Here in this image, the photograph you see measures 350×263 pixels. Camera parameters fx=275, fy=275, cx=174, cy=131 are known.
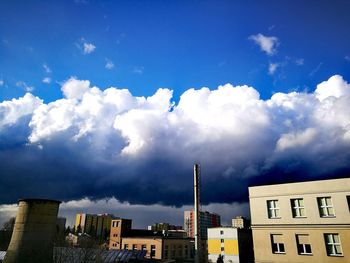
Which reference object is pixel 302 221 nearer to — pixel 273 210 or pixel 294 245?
pixel 294 245

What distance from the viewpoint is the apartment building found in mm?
51500

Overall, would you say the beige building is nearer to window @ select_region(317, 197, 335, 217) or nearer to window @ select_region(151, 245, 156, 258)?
window @ select_region(317, 197, 335, 217)

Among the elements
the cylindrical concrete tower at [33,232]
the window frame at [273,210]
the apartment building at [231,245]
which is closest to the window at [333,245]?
the window frame at [273,210]

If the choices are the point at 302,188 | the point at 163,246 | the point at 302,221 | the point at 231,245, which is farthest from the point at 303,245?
the point at 163,246

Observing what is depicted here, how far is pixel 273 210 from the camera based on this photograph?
3012cm

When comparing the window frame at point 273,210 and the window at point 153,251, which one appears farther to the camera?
the window at point 153,251

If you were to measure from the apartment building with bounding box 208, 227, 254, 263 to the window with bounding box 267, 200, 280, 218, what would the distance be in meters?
24.4

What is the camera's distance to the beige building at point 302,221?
25.8 metres

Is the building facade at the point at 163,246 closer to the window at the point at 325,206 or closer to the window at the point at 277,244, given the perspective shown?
the window at the point at 277,244

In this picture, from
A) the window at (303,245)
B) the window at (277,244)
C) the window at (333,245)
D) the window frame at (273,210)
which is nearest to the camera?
the window at (333,245)

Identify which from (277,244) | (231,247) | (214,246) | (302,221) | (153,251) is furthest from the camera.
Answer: (153,251)

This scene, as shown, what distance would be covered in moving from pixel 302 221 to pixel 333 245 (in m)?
3.23

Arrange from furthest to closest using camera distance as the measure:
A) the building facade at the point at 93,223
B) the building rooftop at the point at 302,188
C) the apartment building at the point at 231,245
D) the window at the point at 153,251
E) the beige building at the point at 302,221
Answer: the building facade at the point at 93,223
the window at the point at 153,251
the apartment building at the point at 231,245
the building rooftop at the point at 302,188
the beige building at the point at 302,221

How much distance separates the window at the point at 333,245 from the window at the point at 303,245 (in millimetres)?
1665
